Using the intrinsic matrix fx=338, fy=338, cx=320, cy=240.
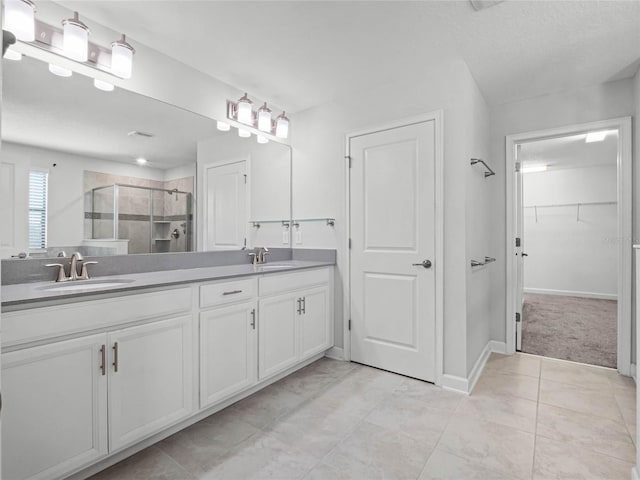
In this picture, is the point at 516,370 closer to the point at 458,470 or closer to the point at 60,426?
the point at 458,470

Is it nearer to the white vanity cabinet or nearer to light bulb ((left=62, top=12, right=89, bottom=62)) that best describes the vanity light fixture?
light bulb ((left=62, top=12, right=89, bottom=62))

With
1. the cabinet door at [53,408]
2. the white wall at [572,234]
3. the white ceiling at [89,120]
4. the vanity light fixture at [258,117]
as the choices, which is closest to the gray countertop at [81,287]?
the cabinet door at [53,408]

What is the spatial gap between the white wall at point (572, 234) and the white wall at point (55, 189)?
6824 millimetres

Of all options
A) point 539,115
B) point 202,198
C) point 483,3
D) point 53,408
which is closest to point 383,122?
point 483,3

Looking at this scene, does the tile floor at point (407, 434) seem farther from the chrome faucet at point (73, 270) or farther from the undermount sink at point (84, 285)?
the chrome faucet at point (73, 270)

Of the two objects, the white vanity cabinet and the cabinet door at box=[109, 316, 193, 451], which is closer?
the cabinet door at box=[109, 316, 193, 451]

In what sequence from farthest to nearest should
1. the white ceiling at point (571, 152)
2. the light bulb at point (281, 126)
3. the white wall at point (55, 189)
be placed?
1. the white ceiling at point (571, 152)
2. the light bulb at point (281, 126)
3. the white wall at point (55, 189)

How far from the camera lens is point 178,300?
178 centimetres

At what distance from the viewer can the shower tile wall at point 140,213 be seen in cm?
204

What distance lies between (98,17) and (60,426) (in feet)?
6.89

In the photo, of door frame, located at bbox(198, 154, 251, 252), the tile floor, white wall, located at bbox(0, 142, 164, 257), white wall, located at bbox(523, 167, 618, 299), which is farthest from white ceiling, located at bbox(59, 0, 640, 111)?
white wall, located at bbox(523, 167, 618, 299)

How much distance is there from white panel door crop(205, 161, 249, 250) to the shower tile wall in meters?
0.20

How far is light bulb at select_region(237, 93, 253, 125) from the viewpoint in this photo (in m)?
2.74

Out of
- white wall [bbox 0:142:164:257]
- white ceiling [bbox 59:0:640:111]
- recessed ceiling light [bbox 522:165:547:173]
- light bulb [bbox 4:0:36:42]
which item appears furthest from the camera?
recessed ceiling light [bbox 522:165:547:173]
